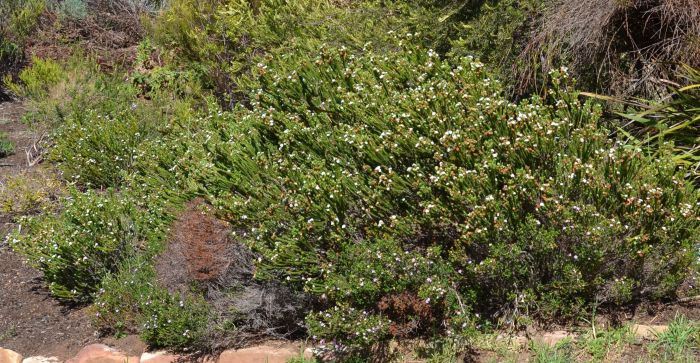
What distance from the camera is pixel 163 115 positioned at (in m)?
9.64

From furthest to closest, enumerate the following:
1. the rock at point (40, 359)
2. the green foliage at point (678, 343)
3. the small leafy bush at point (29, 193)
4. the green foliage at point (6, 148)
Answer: the green foliage at point (6, 148)
the small leafy bush at point (29, 193)
the rock at point (40, 359)
the green foliage at point (678, 343)

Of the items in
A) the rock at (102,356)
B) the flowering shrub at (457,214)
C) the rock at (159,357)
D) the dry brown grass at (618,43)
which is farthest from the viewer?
the dry brown grass at (618,43)

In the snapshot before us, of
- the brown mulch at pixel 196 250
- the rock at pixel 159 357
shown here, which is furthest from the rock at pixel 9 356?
the brown mulch at pixel 196 250

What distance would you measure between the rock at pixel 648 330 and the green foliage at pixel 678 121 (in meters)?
1.57

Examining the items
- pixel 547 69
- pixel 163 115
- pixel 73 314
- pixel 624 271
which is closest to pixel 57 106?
pixel 163 115

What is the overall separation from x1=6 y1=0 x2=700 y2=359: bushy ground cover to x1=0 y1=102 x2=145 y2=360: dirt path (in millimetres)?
176

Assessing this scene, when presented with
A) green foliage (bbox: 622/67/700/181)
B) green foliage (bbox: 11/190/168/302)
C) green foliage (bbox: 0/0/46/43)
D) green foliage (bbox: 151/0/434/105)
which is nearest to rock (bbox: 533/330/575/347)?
green foliage (bbox: 622/67/700/181)

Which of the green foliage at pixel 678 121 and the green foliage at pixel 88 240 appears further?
the green foliage at pixel 88 240

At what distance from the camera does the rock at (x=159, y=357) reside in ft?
21.6

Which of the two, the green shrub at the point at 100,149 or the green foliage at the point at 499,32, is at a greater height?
the green foliage at the point at 499,32

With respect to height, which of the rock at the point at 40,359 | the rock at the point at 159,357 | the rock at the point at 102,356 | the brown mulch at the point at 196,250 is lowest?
the rock at the point at 40,359

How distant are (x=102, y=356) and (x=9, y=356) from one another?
0.83m

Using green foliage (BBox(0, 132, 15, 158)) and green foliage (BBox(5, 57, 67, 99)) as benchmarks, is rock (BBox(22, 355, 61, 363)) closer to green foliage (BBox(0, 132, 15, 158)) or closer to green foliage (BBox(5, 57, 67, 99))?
green foliage (BBox(0, 132, 15, 158))

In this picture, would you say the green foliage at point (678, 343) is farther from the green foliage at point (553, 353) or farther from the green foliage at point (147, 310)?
the green foliage at point (147, 310)
